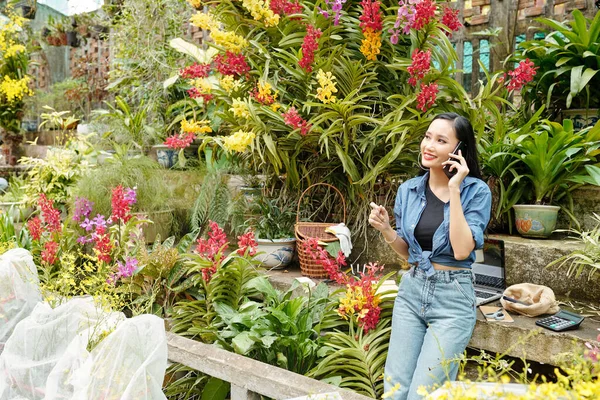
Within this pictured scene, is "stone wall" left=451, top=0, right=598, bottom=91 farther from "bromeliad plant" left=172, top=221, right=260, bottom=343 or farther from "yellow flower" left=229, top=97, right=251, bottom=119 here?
"bromeliad plant" left=172, top=221, right=260, bottom=343

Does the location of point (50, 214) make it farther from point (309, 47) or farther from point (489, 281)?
point (489, 281)

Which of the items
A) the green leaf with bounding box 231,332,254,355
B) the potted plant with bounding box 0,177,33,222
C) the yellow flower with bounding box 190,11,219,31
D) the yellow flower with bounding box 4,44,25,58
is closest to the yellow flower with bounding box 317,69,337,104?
the yellow flower with bounding box 190,11,219,31

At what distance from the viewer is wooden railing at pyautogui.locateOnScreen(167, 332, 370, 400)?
5.91 feet

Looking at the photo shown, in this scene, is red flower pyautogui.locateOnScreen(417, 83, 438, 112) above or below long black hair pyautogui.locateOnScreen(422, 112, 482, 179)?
above

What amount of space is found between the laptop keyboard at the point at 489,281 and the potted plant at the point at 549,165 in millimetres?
321

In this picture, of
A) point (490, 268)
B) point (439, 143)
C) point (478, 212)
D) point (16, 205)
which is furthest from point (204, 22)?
point (16, 205)

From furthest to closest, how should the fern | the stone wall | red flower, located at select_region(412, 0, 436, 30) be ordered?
1. the stone wall
2. the fern
3. red flower, located at select_region(412, 0, 436, 30)

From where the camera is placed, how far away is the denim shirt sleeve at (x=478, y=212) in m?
1.93

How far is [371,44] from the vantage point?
294 centimetres

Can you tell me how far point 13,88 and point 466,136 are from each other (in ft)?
18.1

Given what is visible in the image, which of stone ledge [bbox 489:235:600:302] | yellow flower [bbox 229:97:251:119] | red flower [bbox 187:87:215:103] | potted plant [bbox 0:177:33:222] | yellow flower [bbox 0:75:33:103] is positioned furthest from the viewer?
yellow flower [bbox 0:75:33:103]

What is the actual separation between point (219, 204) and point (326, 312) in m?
1.42

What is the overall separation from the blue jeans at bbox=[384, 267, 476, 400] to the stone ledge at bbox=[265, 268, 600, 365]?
247 millimetres

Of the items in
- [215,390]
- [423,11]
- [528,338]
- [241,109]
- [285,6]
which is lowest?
[215,390]
